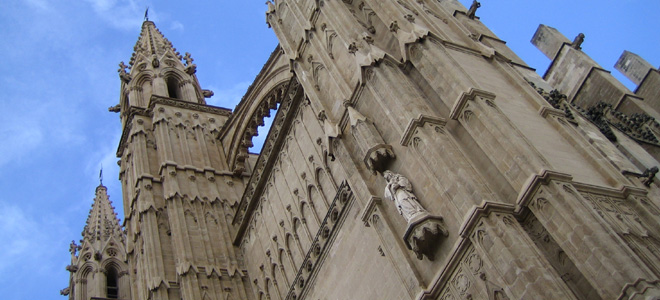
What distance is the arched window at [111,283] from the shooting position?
34.7m

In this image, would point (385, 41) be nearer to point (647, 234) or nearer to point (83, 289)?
point (647, 234)

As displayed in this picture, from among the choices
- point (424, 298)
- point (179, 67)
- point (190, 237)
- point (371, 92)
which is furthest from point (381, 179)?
point (179, 67)

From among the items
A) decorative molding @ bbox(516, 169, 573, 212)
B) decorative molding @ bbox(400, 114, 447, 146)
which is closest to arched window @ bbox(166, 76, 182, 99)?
decorative molding @ bbox(400, 114, 447, 146)

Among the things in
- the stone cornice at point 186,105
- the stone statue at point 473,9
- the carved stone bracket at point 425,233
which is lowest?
the carved stone bracket at point 425,233

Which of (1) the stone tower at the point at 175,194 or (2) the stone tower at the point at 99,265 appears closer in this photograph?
(1) the stone tower at the point at 175,194

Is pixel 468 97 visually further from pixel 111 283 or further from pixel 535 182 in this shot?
pixel 111 283

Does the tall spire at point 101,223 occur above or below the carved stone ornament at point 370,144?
above

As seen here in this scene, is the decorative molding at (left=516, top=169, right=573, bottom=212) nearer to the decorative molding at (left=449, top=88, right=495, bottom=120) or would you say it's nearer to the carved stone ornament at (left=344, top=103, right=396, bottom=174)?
the decorative molding at (left=449, top=88, right=495, bottom=120)

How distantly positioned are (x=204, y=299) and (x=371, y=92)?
8.97 m

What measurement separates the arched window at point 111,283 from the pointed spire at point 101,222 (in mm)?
2200

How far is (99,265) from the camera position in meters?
35.5

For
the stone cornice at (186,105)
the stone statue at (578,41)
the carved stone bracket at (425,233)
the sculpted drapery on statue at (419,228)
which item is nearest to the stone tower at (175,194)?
the stone cornice at (186,105)

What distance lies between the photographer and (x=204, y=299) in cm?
2050

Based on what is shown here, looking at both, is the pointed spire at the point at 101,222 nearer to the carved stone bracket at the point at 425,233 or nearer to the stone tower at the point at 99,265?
the stone tower at the point at 99,265
